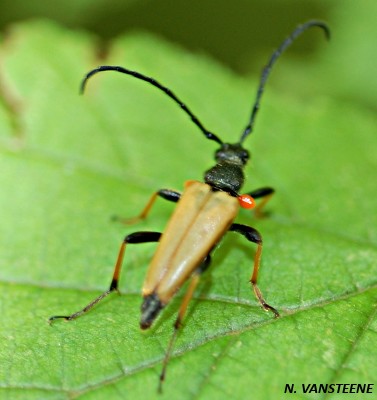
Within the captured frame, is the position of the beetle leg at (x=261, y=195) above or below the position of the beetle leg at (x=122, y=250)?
above

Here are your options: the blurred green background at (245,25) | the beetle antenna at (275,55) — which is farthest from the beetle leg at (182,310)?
the blurred green background at (245,25)

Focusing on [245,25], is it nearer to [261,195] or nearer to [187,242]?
[261,195]

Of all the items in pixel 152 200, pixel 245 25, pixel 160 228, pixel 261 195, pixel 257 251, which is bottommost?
pixel 160 228

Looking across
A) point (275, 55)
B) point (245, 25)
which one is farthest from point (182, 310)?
point (245, 25)

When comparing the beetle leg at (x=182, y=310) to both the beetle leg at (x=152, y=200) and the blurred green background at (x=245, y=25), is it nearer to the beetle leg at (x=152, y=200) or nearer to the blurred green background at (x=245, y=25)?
the beetle leg at (x=152, y=200)

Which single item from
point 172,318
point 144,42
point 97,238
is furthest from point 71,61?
point 172,318

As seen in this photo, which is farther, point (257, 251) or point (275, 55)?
point (275, 55)
